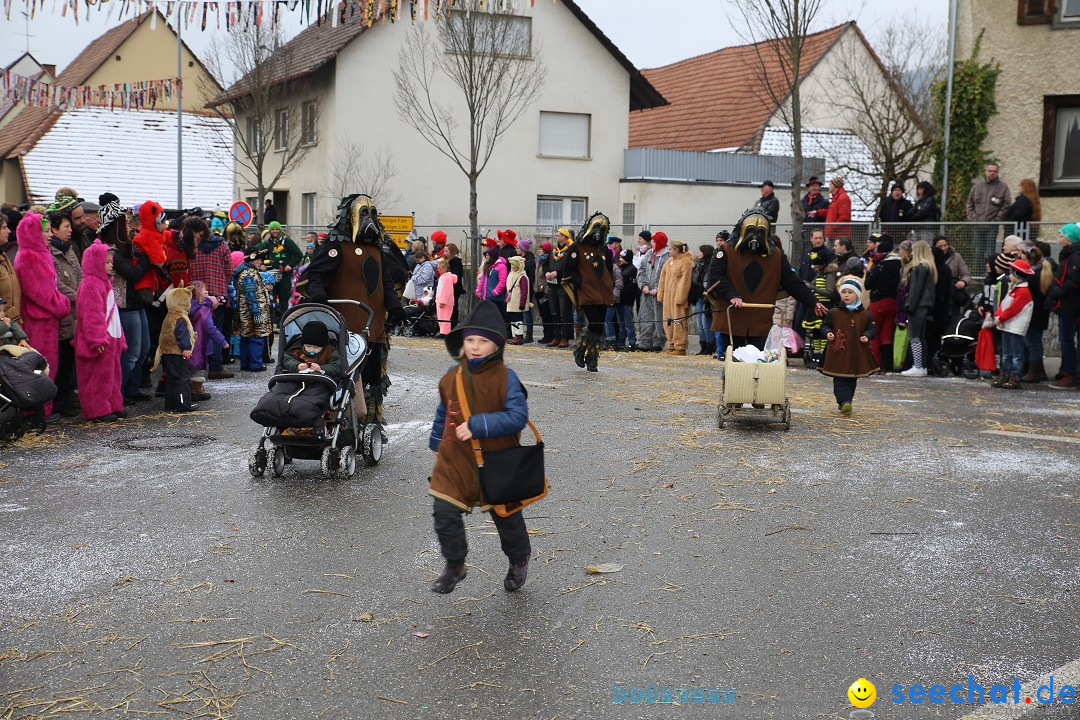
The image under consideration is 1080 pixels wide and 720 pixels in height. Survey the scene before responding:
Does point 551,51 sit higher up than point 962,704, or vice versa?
point 551,51

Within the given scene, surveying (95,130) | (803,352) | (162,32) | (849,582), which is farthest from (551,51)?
(849,582)

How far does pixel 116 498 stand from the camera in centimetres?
820

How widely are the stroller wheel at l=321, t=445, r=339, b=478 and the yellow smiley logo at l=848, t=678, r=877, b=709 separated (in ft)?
16.5

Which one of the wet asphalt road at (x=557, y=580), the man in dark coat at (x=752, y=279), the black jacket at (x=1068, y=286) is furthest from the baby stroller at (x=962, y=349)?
the wet asphalt road at (x=557, y=580)

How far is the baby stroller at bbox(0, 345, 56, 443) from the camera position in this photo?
9891 millimetres

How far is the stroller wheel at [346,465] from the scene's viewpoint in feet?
29.4

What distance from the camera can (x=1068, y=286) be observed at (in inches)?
609

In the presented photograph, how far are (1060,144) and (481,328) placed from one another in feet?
66.6

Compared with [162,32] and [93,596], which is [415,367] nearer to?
[93,596]

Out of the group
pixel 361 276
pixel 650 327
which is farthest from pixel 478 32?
pixel 361 276

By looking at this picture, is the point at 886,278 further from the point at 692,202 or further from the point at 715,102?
the point at 715,102

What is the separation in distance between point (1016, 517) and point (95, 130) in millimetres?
45987

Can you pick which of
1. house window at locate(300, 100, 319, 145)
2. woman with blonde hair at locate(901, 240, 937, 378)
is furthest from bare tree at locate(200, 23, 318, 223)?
woman with blonde hair at locate(901, 240, 937, 378)

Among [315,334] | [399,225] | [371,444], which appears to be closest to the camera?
[315,334]
